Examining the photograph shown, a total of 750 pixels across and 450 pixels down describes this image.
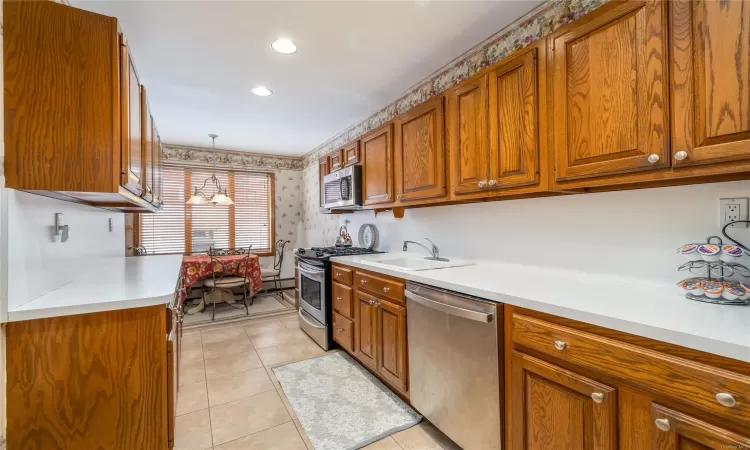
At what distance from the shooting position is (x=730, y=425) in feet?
2.59

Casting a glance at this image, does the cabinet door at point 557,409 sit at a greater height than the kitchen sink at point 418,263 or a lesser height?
lesser

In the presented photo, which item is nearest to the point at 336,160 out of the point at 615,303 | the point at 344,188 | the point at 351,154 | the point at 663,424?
the point at 351,154

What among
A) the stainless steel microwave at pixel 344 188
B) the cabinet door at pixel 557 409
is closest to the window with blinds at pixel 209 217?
the stainless steel microwave at pixel 344 188

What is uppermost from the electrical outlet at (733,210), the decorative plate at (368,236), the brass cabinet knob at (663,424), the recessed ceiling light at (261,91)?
the recessed ceiling light at (261,91)

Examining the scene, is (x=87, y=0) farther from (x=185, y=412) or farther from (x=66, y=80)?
(x=185, y=412)

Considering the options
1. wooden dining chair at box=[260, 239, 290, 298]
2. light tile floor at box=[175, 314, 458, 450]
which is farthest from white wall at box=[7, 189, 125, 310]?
wooden dining chair at box=[260, 239, 290, 298]

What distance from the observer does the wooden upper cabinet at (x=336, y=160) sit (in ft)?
11.2

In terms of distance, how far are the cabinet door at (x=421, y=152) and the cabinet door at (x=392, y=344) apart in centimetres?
83

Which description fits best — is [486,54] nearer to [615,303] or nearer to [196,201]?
[615,303]

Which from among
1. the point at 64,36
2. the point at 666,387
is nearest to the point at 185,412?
the point at 64,36

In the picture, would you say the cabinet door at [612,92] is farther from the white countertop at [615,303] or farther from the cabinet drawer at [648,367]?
the cabinet drawer at [648,367]

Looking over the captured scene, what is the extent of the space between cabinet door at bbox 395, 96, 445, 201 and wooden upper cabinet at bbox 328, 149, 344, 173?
102 centimetres

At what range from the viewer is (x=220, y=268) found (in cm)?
400

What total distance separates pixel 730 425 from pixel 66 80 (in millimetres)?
2352
